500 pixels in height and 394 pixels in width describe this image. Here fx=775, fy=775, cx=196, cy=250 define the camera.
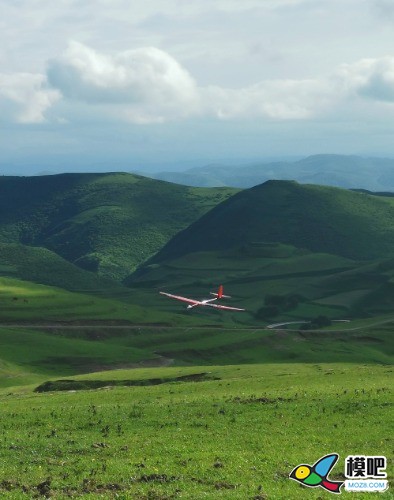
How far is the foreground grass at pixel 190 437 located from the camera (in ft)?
118

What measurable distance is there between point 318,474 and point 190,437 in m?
13.0

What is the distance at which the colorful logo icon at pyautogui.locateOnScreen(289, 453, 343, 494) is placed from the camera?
34.8 m

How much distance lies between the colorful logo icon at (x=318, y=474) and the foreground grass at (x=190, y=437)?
50 centimetres

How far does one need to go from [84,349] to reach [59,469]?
398ft

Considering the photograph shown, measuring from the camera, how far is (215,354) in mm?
165000

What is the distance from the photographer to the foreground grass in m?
35.9

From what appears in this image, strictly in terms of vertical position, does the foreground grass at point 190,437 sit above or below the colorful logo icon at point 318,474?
below

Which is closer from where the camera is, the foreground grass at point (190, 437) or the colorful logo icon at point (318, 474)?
the colorful logo icon at point (318, 474)

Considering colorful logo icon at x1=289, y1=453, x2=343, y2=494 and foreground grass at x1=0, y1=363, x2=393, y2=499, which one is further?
foreground grass at x1=0, y1=363, x2=393, y2=499

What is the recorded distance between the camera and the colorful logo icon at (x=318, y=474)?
3478 centimetres

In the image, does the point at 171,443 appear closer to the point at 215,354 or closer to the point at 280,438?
the point at 280,438

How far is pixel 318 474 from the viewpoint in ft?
117

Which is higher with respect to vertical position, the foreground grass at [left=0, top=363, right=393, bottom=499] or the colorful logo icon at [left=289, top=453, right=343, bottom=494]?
the colorful logo icon at [left=289, top=453, right=343, bottom=494]

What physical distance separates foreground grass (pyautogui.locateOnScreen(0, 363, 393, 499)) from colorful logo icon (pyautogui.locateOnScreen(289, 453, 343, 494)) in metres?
0.50
